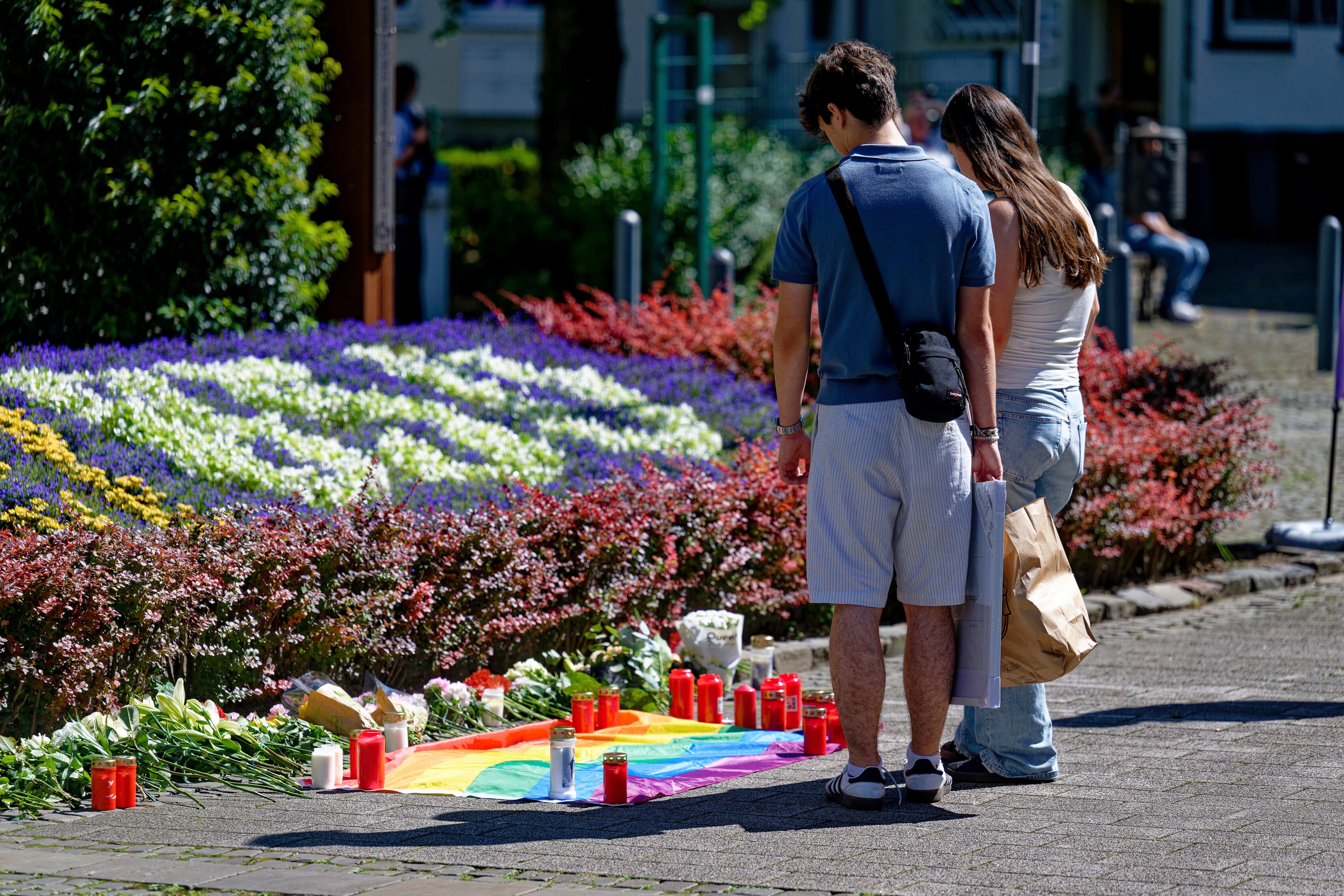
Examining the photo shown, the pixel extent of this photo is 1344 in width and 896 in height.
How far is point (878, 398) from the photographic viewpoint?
472 cm

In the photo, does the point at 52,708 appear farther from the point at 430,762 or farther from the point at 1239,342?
the point at 1239,342

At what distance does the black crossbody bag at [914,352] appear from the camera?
460 centimetres

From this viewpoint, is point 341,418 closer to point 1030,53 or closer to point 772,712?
point 772,712

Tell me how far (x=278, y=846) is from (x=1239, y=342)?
14.1 meters

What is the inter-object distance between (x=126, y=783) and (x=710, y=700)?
1.97m

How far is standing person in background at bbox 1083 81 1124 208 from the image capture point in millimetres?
19641

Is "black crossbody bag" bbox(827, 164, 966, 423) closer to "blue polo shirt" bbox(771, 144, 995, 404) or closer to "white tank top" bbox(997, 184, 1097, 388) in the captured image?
"blue polo shirt" bbox(771, 144, 995, 404)

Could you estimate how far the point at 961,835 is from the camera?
4.56m

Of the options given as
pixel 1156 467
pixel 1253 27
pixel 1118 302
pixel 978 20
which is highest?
pixel 978 20

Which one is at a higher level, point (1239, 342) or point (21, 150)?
point (21, 150)

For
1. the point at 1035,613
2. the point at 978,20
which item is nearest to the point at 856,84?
the point at 1035,613

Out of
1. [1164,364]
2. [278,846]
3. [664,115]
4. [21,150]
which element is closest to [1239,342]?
[664,115]

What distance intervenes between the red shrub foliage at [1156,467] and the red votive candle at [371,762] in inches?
152

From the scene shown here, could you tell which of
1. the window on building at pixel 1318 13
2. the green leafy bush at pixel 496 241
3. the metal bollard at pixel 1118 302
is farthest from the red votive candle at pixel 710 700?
the window on building at pixel 1318 13
